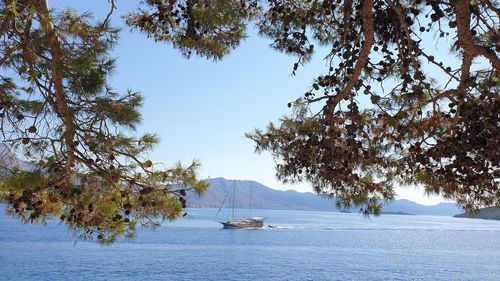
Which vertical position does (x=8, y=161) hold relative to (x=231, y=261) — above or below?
above

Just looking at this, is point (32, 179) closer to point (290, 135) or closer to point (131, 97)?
point (131, 97)

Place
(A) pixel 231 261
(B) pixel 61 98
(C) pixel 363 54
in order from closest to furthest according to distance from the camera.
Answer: (B) pixel 61 98
(C) pixel 363 54
(A) pixel 231 261

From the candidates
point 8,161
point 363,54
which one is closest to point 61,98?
point 8,161

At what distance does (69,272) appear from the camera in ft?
92.6

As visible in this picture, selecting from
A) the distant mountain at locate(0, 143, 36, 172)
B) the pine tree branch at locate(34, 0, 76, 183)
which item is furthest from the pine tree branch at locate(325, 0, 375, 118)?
the distant mountain at locate(0, 143, 36, 172)

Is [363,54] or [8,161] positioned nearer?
[8,161]

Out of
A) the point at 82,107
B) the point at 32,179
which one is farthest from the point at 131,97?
the point at 32,179

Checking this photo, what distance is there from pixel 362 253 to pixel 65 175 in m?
42.8

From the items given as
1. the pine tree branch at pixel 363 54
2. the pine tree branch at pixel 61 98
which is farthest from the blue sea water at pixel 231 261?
the pine tree branch at pixel 61 98

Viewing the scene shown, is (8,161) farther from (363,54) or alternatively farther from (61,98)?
(363,54)

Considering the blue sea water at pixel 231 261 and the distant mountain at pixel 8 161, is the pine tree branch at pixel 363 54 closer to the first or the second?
the distant mountain at pixel 8 161

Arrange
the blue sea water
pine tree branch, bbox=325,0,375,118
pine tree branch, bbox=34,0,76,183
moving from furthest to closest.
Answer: the blue sea water < pine tree branch, bbox=325,0,375,118 < pine tree branch, bbox=34,0,76,183

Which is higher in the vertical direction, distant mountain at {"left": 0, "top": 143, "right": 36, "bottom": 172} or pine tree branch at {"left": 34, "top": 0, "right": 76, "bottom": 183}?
pine tree branch at {"left": 34, "top": 0, "right": 76, "bottom": 183}

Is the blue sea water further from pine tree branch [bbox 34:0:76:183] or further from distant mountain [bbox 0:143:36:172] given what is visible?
pine tree branch [bbox 34:0:76:183]
